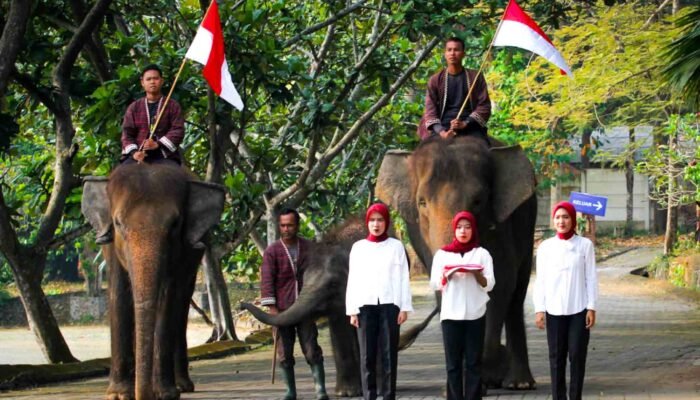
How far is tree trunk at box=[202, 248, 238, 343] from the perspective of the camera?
1983 centimetres

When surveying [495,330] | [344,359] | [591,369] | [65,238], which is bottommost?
[591,369]

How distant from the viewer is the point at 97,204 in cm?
1195

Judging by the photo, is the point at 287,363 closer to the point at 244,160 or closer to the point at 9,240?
the point at 9,240

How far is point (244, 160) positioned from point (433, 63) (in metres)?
4.05

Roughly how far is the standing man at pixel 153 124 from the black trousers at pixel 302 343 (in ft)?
5.52

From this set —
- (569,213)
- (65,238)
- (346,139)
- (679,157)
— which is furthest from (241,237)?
(679,157)

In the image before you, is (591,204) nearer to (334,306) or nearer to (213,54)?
(213,54)

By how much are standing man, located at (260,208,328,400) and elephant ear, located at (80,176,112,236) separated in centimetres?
133

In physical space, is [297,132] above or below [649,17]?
below

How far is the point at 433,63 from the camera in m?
23.3

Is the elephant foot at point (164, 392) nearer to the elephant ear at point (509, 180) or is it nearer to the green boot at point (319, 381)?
the green boot at point (319, 381)

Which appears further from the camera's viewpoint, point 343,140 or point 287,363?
point 343,140

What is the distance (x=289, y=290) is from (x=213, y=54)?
7.90ft

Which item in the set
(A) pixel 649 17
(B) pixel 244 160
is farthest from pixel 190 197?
(A) pixel 649 17
